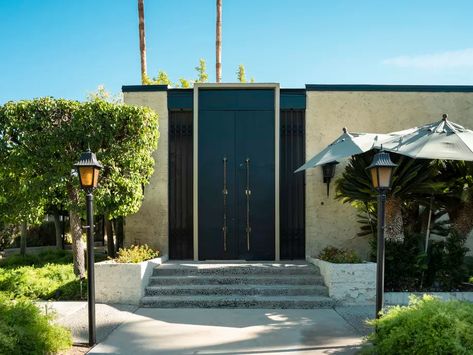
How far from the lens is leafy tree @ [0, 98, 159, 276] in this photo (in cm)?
807

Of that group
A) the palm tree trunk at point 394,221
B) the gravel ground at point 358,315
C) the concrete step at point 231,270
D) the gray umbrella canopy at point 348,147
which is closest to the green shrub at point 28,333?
the concrete step at point 231,270

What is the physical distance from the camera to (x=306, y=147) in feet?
31.2

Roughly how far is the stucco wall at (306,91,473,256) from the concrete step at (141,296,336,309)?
84.4 inches

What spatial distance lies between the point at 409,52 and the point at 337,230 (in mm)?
5946

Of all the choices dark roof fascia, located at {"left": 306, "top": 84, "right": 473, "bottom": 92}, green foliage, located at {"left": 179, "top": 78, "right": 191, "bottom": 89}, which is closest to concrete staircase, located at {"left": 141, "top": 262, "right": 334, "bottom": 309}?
dark roof fascia, located at {"left": 306, "top": 84, "right": 473, "bottom": 92}

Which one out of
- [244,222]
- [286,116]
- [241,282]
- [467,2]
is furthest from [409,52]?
[241,282]

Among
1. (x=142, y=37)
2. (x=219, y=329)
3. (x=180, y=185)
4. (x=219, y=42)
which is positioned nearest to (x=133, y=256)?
(x=180, y=185)

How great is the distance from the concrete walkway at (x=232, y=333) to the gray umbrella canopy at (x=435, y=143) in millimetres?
2708

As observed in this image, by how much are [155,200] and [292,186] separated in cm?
284

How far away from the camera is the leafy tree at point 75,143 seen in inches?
318

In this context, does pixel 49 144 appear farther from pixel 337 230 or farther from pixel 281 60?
pixel 281 60

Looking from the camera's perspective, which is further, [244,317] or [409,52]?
[409,52]

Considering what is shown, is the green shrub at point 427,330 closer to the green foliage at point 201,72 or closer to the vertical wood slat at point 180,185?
the vertical wood slat at point 180,185

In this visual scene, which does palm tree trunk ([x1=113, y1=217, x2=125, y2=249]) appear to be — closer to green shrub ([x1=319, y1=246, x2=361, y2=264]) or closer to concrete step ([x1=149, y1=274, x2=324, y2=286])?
concrete step ([x1=149, y1=274, x2=324, y2=286])
